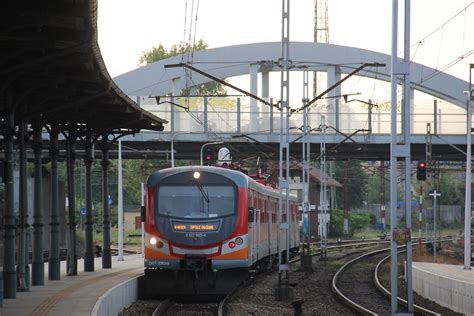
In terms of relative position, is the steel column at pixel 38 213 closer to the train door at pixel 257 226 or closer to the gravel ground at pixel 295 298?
the gravel ground at pixel 295 298

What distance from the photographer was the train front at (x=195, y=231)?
23.6 m

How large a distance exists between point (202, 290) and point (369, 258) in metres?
23.8

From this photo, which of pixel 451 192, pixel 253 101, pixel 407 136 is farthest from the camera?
pixel 451 192

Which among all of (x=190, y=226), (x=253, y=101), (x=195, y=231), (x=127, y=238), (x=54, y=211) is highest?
(x=253, y=101)

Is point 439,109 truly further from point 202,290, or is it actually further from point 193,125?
point 202,290

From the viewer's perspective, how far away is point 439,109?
5075cm

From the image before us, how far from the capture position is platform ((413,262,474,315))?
20489mm

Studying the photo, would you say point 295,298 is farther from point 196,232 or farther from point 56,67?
point 56,67

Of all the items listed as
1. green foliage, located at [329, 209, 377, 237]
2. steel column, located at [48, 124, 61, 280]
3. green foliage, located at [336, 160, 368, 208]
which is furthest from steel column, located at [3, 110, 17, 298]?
green foliage, located at [336, 160, 368, 208]

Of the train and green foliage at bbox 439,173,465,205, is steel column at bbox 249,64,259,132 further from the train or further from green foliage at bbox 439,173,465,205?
green foliage at bbox 439,173,465,205

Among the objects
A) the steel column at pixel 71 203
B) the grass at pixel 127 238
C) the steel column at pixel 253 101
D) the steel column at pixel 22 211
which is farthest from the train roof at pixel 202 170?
the grass at pixel 127 238

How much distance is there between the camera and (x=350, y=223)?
85688 millimetres

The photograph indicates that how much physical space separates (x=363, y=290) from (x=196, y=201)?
7.00 meters

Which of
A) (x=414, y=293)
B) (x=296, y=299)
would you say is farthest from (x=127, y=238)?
(x=296, y=299)
